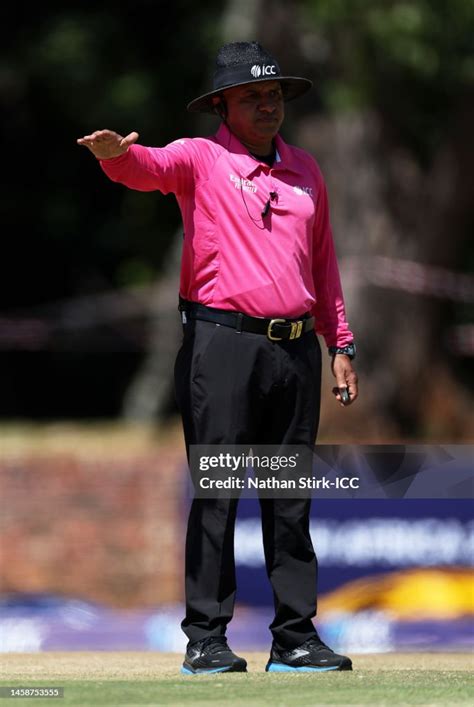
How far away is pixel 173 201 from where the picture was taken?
21953 millimetres

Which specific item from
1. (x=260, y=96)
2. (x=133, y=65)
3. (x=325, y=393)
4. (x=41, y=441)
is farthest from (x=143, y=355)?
(x=260, y=96)

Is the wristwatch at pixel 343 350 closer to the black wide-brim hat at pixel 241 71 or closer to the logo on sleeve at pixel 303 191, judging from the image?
the logo on sleeve at pixel 303 191

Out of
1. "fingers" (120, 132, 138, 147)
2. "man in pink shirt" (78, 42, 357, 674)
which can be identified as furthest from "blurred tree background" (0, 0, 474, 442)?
"fingers" (120, 132, 138, 147)

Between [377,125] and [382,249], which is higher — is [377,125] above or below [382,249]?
above

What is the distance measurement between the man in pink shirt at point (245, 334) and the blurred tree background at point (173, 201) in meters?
5.89

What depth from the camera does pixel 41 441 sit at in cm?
1409

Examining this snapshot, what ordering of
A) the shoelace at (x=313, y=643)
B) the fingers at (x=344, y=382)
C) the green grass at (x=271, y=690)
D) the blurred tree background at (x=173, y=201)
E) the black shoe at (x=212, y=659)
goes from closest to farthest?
the green grass at (x=271, y=690) < the black shoe at (x=212, y=659) < the shoelace at (x=313, y=643) < the fingers at (x=344, y=382) < the blurred tree background at (x=173, y=201)

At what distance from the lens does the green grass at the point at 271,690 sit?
4625 mm

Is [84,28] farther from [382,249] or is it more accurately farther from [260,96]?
[260,96]

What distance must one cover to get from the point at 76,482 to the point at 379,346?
3.47m

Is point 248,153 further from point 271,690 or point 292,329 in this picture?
point 271,690

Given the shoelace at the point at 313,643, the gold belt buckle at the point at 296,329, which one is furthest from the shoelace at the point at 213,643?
the gold belt buckle at the point at 296,329

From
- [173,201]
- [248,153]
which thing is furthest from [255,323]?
[173,201]

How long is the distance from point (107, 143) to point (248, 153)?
0.63 metres
